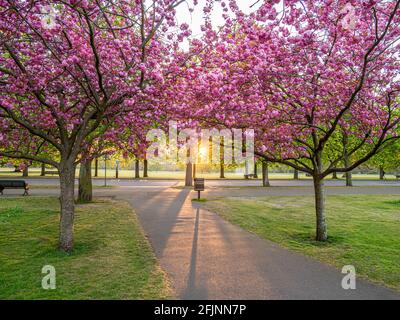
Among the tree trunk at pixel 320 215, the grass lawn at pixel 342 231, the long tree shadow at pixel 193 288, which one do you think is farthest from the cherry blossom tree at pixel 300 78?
the long tree shadow at pixel 193 288

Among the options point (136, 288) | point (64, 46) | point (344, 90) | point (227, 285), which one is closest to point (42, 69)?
point (64, 46)

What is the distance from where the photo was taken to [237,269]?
6.87m

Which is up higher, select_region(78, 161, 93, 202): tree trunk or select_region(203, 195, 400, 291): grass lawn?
select_region(78, 161, 93, 202): tree trunk

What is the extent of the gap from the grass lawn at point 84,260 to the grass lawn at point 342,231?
14.4 feet

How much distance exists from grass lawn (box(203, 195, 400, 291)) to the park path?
85cm

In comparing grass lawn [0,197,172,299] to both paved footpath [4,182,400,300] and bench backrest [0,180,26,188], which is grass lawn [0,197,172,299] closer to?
paved footpath [4,182,400,300]

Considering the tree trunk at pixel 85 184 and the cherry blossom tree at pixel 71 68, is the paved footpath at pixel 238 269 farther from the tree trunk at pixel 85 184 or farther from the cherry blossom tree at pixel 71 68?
the tree trunk at pixel 85 184

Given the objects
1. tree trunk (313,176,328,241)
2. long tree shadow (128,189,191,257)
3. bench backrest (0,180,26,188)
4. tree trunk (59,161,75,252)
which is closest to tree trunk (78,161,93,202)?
long tree shadow (128,189,191,257)

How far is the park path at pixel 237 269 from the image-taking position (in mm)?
5660

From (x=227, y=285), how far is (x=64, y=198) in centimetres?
521

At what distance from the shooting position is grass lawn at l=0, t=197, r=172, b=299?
5762 millimetres

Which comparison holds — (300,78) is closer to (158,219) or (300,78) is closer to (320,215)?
(320,215)

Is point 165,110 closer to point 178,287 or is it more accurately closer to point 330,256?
point 178,287

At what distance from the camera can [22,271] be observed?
6859 millimetres
